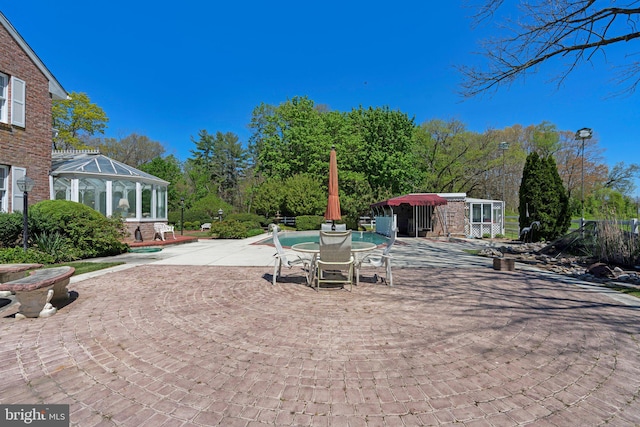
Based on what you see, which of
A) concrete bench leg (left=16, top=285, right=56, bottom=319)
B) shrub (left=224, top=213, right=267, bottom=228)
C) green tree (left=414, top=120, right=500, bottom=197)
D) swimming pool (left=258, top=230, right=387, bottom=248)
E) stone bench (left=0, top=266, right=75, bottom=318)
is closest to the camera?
stone bench (left=0, top=266, right=75, bottom=318)

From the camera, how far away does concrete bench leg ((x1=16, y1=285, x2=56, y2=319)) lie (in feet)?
12.0

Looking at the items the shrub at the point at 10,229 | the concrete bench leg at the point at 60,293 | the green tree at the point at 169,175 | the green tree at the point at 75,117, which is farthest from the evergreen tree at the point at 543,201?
the green tree at the point at 75,117

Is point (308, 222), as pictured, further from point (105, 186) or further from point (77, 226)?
point (77, 226)

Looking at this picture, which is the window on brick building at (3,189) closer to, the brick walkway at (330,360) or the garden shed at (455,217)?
the brick walkway at (330,360)

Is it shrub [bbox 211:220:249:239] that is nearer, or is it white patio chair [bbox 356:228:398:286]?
white patio chair [bbox 356:228:398:286]

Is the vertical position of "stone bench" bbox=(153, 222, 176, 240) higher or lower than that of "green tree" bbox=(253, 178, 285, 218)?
lower

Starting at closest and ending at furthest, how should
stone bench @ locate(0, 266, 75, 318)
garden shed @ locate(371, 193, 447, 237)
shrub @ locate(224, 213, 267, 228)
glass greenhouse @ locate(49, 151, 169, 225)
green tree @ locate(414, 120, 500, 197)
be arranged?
stone bench @ locate(0, 266, 75, 318), glass greenhouse @ locate(49, 151, 169, 225), garden shed @ locate(371, 193, 447, 237), shrub @ locate(224, 213, 267, 228), green tree @ locate(414, 120, 500, 197)

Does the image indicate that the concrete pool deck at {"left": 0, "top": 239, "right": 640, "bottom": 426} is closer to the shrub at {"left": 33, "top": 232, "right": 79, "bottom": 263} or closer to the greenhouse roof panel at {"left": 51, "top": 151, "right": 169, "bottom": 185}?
the shrub at {"left": 33, "top": 232, "right": 79, "bottom": 263}

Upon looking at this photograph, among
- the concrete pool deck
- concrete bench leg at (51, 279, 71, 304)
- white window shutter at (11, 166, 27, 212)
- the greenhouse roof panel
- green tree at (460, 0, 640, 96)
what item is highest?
green tree at (460, 0, 640, 96)

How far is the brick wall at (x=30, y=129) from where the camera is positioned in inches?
395

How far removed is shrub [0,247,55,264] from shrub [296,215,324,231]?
18084 mm

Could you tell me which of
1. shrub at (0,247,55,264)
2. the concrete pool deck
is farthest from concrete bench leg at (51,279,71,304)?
shrub at (0,247,55,264)

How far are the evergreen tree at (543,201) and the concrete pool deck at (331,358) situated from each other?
10040 millimetres

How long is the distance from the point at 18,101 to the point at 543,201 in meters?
21.6
